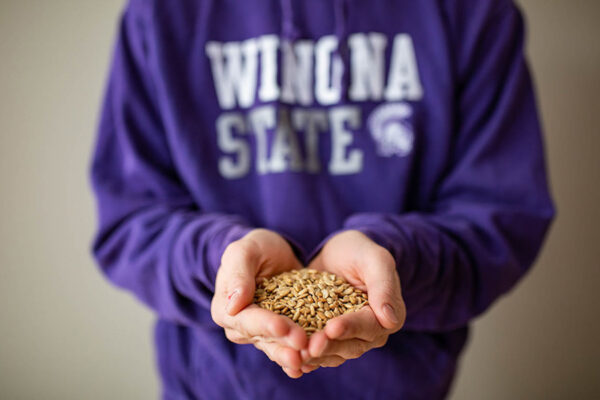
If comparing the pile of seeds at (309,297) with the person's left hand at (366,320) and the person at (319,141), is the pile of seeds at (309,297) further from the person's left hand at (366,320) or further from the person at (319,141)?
the person at (319,141)

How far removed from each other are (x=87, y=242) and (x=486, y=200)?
938 millimetres

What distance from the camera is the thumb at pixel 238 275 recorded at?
46 cm

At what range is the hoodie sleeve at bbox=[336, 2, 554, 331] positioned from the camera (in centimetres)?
64

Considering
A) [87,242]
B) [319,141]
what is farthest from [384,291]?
[87,242]

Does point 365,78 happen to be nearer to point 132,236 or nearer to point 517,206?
point 517,206

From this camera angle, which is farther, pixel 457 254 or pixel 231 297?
pixel 457 254

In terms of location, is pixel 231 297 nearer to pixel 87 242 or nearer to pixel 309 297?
pixel 309 297

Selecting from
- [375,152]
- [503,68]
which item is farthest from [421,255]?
[503,68]

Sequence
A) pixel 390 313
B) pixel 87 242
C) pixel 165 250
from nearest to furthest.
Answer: pixel 390 313
pixel 165 250
pixel 87 242

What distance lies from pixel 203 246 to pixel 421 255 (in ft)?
0.90

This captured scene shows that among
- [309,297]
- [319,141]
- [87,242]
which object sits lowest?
[87,242]


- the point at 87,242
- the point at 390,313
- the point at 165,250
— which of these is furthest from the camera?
the point at 87,242

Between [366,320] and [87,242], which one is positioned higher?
[366,320]

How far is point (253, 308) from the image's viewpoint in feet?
1.51
